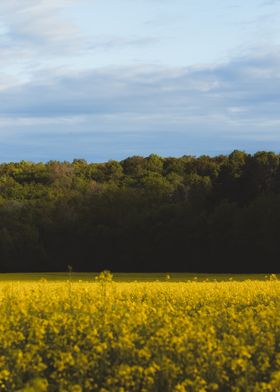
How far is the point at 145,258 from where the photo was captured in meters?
54.7

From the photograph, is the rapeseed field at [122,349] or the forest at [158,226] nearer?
the rapeseed field at [122,349]

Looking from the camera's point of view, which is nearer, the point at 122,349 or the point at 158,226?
the point at 122,349

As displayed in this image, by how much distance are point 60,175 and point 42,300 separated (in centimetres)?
6008

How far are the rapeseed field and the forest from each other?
3816cm

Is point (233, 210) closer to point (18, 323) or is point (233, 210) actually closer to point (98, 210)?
point (98, 210)

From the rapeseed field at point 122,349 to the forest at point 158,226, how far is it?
1502 inches

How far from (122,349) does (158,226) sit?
145 ft

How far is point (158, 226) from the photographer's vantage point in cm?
5494

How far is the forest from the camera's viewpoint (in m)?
52.0

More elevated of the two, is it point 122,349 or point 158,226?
point 158,226

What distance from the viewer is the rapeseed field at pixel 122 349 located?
1012 cm

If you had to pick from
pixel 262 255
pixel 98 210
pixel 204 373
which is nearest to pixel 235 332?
pixel 204 373

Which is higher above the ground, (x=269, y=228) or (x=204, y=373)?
(x=269, y=228)

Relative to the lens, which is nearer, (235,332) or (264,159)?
(235,332)
